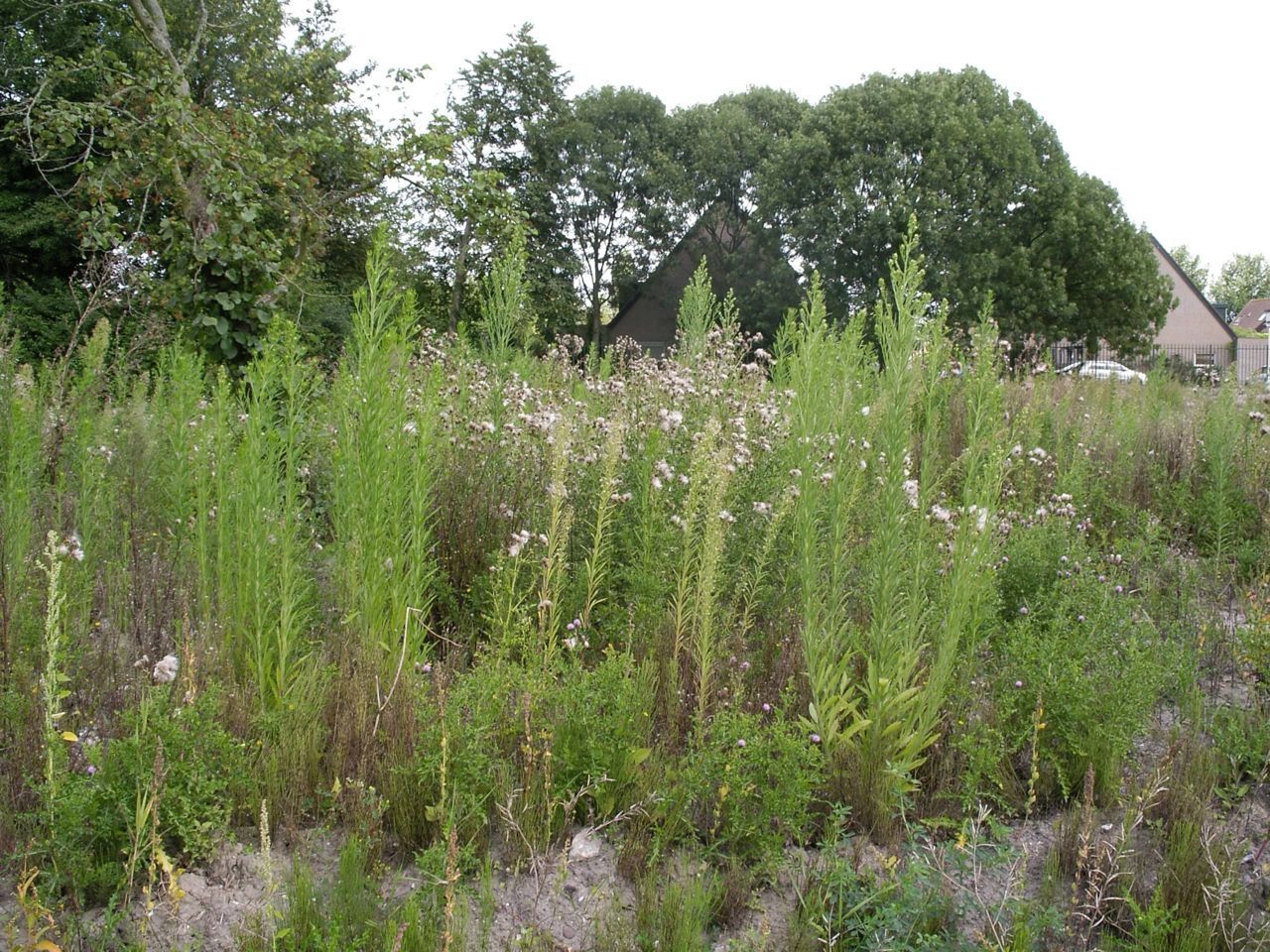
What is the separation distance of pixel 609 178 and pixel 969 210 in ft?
43.3

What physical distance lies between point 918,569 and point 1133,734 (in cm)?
105

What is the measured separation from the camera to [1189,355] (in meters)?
38.8

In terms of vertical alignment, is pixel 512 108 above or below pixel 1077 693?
above

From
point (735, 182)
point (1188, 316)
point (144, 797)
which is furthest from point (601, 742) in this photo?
point (1188, 316)

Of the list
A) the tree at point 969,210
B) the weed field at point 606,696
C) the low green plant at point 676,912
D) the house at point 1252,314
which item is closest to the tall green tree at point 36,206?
the weed field at point 606,696

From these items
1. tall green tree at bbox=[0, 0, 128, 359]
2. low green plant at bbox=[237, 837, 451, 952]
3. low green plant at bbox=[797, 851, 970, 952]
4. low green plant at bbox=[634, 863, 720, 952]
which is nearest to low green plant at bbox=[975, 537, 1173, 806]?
low green plant at bbox=[797, 851, 970, 952]

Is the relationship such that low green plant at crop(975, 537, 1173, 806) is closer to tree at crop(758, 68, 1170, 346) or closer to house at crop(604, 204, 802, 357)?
tree at crop(758, 68, 1170, 346)

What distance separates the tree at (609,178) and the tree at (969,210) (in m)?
6.75

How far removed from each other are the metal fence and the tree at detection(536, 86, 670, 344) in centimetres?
1538

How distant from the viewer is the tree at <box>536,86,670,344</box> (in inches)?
1310

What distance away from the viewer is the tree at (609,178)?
1310 inches

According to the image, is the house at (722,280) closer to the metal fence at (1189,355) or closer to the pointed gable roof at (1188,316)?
the metal fence at (1189,355)

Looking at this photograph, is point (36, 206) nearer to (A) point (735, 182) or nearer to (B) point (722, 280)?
(B) point (722, 280)

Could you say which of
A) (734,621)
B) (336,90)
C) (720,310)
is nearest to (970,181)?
(336,90)
